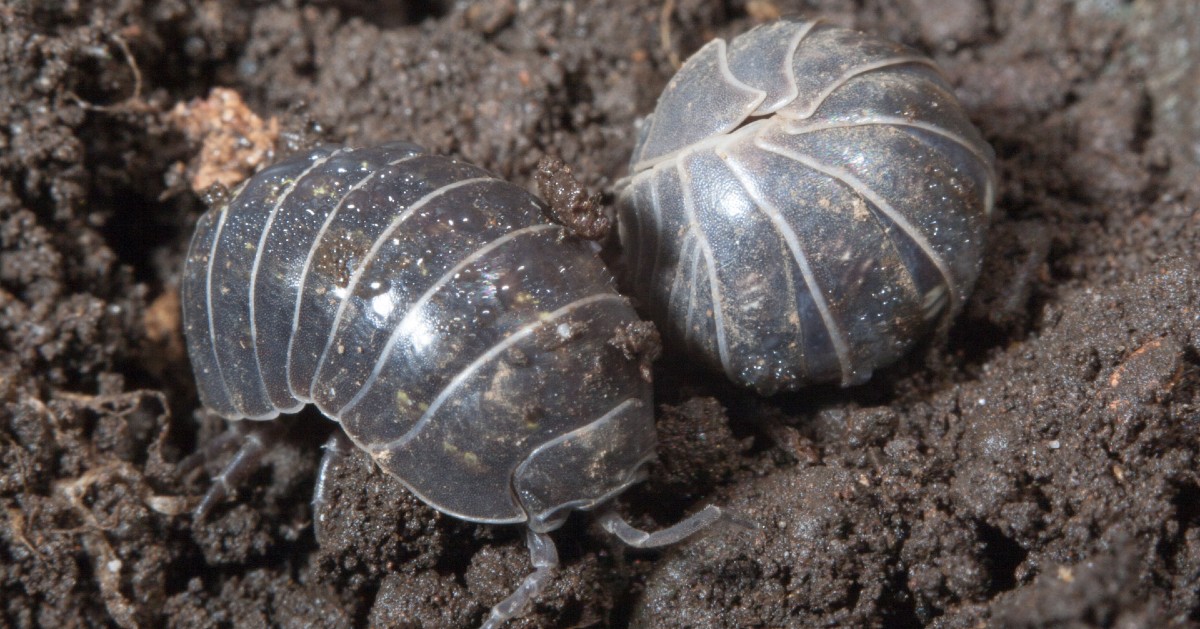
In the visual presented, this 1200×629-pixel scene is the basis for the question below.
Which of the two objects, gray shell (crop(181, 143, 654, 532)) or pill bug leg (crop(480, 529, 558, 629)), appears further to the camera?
pill bug leg (crop(480, 529, 558, 629))

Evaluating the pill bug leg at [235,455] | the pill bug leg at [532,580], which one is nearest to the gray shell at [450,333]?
the pill bug leg at [532,580]

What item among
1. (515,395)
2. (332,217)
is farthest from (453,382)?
(332,217)

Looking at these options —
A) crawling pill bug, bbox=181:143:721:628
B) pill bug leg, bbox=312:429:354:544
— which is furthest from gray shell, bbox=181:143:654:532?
pill bug leg, bbox=312:429:354:544

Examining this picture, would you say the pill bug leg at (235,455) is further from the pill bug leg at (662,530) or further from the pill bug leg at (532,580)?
the pill bug leg at (662,530)

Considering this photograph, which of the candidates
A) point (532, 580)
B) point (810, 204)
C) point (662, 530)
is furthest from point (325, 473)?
point (810, 204)

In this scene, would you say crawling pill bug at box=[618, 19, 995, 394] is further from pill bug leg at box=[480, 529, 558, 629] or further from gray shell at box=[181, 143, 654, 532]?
pill bug leg at box=[480, 529, 558, 629]

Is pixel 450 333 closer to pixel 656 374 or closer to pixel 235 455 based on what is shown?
pixel 656 374
